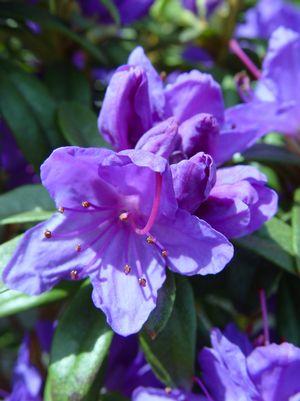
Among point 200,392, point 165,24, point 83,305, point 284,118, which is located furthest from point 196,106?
point 165,24

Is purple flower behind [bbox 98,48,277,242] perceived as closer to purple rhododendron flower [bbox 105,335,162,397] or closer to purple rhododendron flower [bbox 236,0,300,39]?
purple rhododendron flower [bbox 105,335,162,397]

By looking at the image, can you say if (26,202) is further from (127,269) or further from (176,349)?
(176,349)

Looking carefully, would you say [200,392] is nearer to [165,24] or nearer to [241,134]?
[241,134]

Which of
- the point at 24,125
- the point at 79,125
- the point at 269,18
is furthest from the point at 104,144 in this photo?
the point at 269,18

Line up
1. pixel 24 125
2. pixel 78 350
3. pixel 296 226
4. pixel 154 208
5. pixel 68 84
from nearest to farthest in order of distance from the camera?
1. pixel 154 208
2. pixel 78 350
3. pixel 296 226
4. pixel 24 125
5. pixel 68 84

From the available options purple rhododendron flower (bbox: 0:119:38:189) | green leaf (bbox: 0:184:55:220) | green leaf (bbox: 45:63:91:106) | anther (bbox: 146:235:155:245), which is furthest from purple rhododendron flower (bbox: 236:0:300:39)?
anther (bbox: 146:235:155:245)

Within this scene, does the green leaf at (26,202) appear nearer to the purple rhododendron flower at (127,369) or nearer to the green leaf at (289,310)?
the purple rhododendron flower at (127,369)
